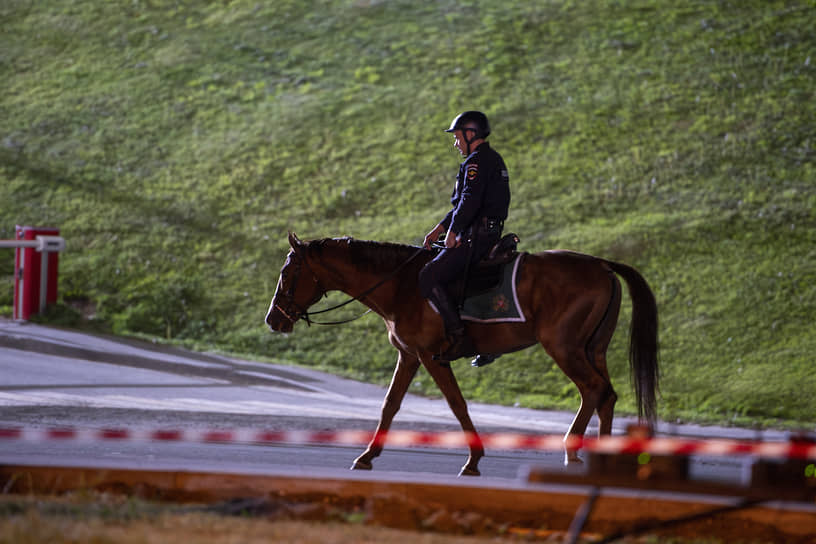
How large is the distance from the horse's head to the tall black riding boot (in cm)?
114

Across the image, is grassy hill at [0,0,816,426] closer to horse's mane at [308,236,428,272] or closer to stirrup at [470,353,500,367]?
stirrup at [470,353,500,367]

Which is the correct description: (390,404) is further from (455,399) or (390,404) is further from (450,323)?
(450,323)

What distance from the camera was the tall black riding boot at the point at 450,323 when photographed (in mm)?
9047

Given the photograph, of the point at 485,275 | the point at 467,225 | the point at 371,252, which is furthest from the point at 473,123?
the point at 371,252

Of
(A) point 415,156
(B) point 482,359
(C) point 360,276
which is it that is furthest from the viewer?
(A) point 415,156

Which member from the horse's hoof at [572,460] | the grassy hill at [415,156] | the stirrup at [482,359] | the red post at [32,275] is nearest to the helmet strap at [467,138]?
the stirrup at [482,359]

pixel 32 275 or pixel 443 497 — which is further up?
pixel 443 497

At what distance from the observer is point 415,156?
25078 mm

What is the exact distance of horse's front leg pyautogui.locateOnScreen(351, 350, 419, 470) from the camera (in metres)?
8.84

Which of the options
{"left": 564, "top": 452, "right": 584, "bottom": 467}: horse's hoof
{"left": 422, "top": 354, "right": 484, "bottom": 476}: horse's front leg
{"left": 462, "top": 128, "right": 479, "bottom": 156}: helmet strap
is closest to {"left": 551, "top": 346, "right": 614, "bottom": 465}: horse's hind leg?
{"left": 564, "top": 452, "right": 584, "bottom": 467}: horse's hoof

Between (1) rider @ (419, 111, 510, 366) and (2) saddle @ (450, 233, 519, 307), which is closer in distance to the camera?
(1) rider @ (419, 111, 510, 366)

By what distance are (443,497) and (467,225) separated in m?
3.22

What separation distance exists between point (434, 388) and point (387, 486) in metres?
10.5

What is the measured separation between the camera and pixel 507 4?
31.2 m
